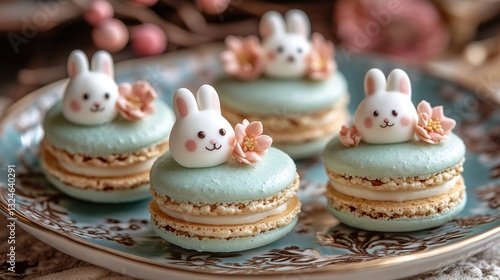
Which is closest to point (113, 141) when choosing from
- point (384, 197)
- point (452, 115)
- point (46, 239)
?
point (46, 239)

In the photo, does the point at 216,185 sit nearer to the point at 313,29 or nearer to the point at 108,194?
the point at 108,194

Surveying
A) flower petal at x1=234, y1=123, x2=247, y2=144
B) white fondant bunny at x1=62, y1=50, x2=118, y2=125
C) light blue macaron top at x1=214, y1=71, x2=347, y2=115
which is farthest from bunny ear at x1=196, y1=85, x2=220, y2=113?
light blue macaron top at x1=214, y1=71, x2=347, y2=115

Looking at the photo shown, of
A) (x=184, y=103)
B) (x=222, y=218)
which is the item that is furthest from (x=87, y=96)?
(x=222, y=218)

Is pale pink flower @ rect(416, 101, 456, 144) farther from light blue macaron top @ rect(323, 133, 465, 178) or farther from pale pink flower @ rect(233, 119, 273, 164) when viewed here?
pale pink flower @ rect(233, 119, 273, 164)

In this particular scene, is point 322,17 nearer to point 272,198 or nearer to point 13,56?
point 13,56

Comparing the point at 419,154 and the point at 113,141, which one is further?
the point at 113,141
